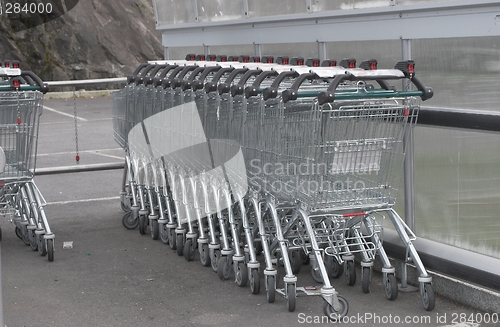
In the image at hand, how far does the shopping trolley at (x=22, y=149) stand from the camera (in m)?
Answer: 7.76

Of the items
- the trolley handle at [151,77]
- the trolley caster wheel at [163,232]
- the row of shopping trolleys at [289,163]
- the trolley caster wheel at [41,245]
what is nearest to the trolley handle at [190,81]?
the row of shopping trolleys at [289,163]

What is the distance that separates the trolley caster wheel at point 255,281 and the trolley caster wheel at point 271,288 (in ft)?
0.67

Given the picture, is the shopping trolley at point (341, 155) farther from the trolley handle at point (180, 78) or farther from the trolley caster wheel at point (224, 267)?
the trolley handle at point (180, 78)

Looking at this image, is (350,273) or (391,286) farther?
(350,273)

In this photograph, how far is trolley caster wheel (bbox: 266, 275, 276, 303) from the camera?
617 centimetres

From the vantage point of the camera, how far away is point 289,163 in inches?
241

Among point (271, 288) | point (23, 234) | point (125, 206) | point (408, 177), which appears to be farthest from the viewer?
point (125, 206)

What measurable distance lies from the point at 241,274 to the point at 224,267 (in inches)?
11.2

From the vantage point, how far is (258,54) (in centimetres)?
892

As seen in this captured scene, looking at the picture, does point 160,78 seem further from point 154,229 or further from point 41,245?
point 41,245

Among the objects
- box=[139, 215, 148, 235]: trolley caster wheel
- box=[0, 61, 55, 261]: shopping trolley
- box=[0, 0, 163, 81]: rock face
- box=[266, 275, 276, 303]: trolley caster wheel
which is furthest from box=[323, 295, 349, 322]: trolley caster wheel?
box=[0, 0, 163, 81]: rock face

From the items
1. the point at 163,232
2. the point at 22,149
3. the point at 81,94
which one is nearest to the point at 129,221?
the point at 163,232

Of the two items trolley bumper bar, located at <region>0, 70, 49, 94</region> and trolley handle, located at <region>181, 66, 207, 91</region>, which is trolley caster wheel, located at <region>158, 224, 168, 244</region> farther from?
trolley bumper bar, located at <region>0, 70, 49, 94</region>

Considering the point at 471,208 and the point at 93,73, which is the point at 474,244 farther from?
the point at 93,73
